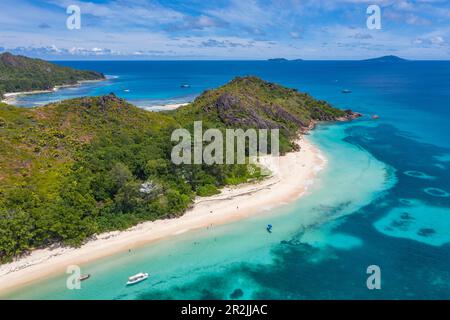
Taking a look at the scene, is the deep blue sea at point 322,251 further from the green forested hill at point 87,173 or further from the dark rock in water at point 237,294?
the green forested hill at point 87,173

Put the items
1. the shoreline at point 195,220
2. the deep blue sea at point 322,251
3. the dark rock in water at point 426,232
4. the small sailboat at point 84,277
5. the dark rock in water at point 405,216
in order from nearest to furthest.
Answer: the deep blue sea at point 322,251 < the small sailboat at point 84,277 < the shoreline at point 195,220 < the dark rock in water at point 426,232 < the dark rock in water at point 405,216

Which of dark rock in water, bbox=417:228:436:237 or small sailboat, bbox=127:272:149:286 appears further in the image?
dark rock in water, bbox=417:228:436:237

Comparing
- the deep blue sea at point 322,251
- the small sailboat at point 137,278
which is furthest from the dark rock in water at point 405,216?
the small sailboat at point 137,278

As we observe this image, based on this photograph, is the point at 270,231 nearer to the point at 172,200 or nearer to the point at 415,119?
the point at 172,200

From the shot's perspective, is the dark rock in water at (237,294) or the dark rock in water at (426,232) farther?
the dark rock in water at (426,232)

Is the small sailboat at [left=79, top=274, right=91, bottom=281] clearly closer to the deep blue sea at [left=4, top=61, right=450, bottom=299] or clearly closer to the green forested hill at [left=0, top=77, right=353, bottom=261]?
the deep blue sea at [left=4, top=61, right=450, bottom=299]

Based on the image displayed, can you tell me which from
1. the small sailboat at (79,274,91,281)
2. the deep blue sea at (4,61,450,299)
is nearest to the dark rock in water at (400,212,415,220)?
the deep blue sea at (4,61,450,299)
